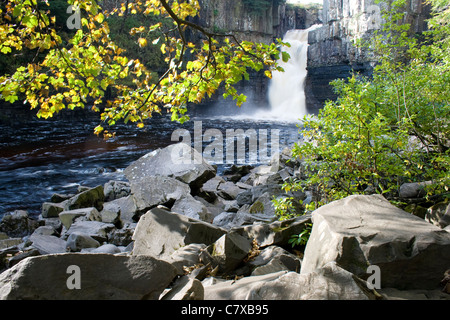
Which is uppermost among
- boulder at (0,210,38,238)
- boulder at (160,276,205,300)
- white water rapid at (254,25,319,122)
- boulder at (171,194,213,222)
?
white water rapid at (254,25,319,122)

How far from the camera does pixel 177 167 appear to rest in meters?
8.28

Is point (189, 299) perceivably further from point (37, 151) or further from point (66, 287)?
point (37, 151)

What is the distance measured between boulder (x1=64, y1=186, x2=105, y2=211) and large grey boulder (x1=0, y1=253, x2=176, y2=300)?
18.3 feet

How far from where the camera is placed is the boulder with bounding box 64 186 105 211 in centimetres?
722

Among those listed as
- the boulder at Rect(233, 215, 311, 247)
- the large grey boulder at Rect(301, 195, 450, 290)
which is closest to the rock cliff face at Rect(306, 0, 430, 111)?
the boulder at Rect(233, 215, 311, 247)

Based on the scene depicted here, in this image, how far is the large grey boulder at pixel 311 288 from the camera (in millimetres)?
1836

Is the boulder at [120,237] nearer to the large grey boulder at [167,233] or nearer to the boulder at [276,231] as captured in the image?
the large grey boulder at [167,233]

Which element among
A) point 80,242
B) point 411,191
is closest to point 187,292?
point 411,191

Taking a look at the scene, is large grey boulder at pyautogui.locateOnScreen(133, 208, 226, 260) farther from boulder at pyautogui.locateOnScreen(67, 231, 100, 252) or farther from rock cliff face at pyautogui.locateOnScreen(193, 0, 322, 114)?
rock cliff face at pyautogui.locateOnScreen(193, 0, 322, 114)

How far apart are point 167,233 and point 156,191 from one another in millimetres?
3143

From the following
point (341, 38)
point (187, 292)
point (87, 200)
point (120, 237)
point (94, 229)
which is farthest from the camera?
point (341, 38)

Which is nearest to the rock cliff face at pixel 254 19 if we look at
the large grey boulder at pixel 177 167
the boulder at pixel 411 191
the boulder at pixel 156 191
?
the large grey boulder at pixel 177 167

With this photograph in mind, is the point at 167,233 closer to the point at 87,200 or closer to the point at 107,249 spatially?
the point at 107,249

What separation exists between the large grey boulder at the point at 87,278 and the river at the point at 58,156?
6.59 m
